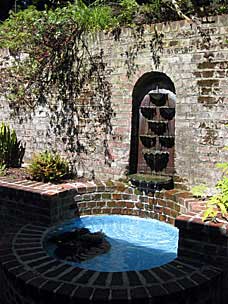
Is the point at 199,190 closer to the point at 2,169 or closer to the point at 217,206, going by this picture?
the point at 217,206

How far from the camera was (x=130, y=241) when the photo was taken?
203 inches

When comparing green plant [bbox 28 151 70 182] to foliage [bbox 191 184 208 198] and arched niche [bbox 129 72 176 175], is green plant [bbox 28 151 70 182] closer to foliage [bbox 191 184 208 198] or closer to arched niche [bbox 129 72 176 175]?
arched niche [bbox 129 72 176 175]

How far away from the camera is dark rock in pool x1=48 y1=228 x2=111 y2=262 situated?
4441 mm

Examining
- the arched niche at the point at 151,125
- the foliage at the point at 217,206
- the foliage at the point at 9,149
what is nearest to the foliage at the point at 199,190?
the arched niche at the point at 151,125

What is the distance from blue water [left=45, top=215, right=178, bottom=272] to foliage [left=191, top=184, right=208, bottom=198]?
0.65 m

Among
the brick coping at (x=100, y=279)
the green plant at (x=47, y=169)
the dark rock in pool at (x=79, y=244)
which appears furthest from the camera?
the green plant at (x=47, y=169)

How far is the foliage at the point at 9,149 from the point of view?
7.61 metres

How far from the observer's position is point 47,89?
749cm

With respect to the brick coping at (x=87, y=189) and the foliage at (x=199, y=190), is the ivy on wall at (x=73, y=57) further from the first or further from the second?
the foliage at (x=199, y=190)

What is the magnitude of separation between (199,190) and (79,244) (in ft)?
6.70

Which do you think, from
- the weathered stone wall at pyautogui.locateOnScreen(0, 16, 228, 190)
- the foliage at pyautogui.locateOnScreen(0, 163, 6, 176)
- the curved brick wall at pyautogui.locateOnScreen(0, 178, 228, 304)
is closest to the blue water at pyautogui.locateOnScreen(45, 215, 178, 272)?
the curved brick wall at pyautogui.locateOnScreen(0, 178, 228, 304)

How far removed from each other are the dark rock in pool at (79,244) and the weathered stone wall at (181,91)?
65.6 inches

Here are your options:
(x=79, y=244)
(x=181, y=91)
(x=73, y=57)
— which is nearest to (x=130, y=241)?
(x=79, y=244)

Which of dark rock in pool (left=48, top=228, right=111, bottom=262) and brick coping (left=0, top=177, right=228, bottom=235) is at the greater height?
brick coping (left=0, top=177, right=228, bottom=235)
